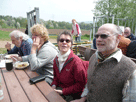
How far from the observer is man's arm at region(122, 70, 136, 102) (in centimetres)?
94

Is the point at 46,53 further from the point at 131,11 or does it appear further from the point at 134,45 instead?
the point at 131,11

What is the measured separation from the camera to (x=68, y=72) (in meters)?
1.51

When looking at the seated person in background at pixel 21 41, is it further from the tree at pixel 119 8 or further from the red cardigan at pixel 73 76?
the tree at pixel 119 8

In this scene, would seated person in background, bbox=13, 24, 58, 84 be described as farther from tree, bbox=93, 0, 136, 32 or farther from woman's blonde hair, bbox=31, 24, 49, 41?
tree, bbox=93, 0, 136, 32

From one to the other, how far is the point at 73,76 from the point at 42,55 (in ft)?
2.28

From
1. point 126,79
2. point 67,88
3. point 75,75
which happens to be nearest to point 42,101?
point 67,88

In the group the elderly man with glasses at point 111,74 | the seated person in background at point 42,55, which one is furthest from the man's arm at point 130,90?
the seated person in background at point 42,55

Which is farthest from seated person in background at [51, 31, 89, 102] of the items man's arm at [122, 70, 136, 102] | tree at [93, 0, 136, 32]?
tree at [93, 0, 136, 32]

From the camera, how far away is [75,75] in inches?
58.0

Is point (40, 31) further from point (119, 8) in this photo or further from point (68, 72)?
point (119, 8)

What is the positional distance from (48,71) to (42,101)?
909 mm

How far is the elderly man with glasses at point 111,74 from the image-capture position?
96 cm

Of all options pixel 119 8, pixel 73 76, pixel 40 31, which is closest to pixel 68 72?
pixel 73 76

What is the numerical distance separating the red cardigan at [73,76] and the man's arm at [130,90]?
0.60 meters
